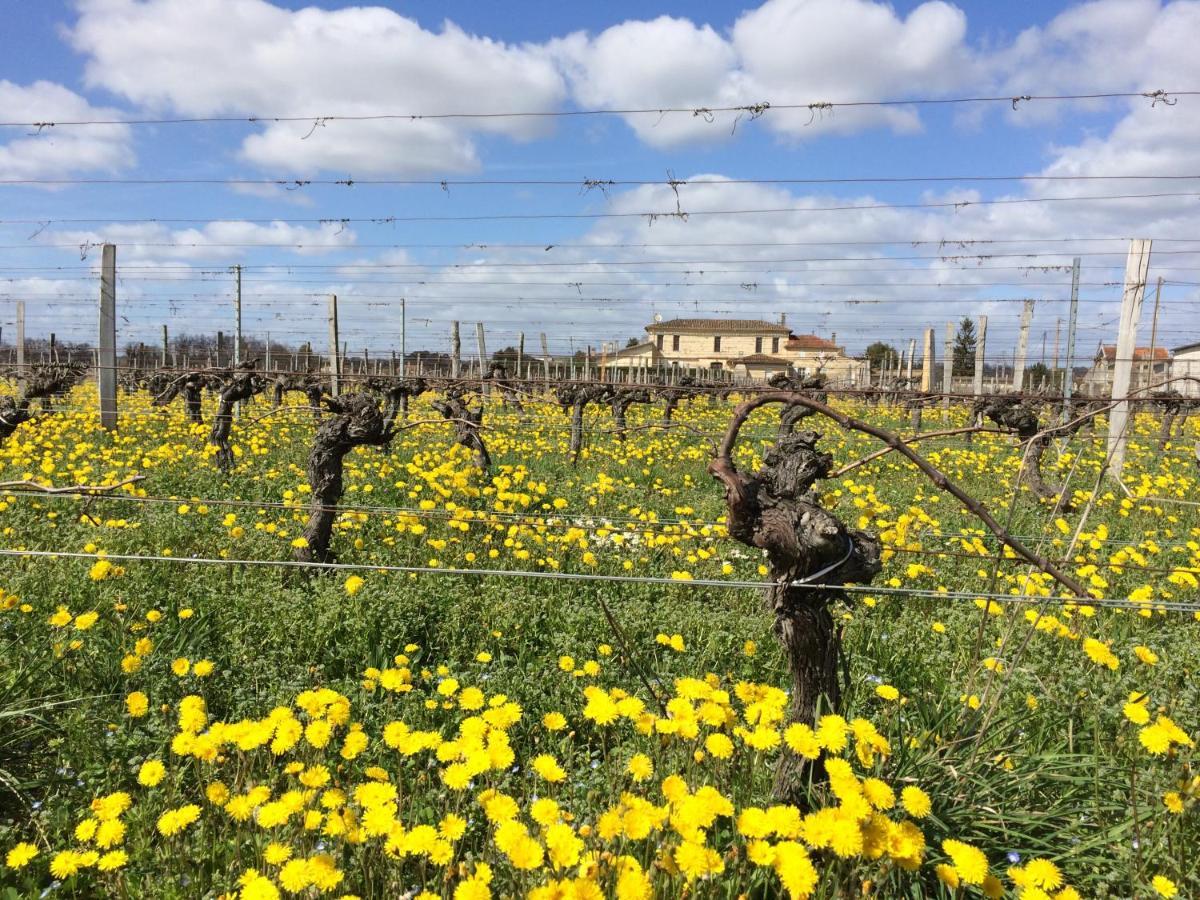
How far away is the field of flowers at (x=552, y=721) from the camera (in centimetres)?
173

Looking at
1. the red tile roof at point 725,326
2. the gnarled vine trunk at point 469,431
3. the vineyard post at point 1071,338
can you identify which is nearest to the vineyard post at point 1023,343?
the vineyard post at point 1071,338

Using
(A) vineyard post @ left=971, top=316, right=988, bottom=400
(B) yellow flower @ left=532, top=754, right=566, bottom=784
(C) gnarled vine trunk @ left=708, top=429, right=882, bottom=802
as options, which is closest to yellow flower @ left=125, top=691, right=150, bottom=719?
(B) yellow flower @ left=532, top=754, right=566, bottom=784

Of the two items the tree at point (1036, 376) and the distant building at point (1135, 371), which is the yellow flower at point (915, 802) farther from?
the tree at point (1036, 376)

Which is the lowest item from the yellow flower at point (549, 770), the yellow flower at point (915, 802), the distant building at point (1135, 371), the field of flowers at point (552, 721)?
the field of flowers at point (552, 721)

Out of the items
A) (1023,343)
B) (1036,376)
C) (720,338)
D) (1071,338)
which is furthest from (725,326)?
(1071,338)

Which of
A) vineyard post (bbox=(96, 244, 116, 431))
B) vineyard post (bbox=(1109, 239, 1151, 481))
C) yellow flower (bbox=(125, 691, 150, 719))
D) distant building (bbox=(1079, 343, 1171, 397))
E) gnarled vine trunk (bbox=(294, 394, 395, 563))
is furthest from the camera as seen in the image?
vineyard post (bbox=(96, 244, 116, 431))

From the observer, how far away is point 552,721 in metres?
2.24

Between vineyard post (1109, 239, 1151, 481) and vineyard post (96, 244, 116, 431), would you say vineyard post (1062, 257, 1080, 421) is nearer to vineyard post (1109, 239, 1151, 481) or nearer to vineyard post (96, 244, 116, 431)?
vineyard post (1109, 239, 1151, 481)

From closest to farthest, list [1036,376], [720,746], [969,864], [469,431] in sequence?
[969,864] < [720,746] < [469,431] < [1036,376]

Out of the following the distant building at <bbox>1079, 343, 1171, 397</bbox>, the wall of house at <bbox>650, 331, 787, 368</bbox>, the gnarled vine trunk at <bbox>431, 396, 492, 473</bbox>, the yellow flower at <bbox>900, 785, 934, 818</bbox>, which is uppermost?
the wall of house at <bbox>650, 331, 787, 368</bbox>

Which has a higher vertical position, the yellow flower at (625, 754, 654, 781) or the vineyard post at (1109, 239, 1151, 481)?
the vineyard post at (1109, 239, 1151, 481)

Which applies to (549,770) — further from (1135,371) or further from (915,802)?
(1135,371)

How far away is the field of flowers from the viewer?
1730 mm

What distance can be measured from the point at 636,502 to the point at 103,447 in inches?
252
